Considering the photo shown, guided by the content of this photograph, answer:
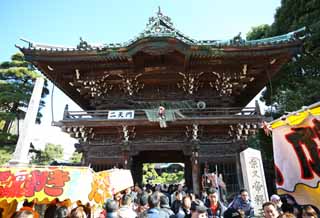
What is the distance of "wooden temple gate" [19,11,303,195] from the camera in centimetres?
1011

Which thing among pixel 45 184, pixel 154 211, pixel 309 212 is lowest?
pixel 154 211

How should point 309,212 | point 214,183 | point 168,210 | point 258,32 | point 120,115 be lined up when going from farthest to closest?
1. point 258,32
2. point 120,115
3. point 214,183
4. point 168,210
5. point 309,212

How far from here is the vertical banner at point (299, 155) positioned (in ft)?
9.73

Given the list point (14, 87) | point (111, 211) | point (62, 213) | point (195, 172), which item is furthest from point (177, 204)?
point (14, 87)

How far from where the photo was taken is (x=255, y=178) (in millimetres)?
7984

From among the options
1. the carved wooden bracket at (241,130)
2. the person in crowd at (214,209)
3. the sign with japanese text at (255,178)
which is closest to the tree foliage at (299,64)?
the carved wooden bracket at (241,130)

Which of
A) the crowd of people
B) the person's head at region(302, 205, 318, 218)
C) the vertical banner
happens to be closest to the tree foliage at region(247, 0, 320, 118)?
the crowd of people

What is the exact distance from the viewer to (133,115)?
408 inches

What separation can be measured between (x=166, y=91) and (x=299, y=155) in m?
9.06

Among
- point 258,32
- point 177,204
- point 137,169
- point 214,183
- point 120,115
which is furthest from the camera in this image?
point 258,32

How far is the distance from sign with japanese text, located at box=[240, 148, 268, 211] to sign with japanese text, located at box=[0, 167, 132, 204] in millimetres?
5290

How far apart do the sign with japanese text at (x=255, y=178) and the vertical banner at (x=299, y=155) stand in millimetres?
4596

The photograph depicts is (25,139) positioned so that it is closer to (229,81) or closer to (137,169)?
(137,169)

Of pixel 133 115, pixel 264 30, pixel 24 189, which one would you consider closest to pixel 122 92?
pixel 133 115
